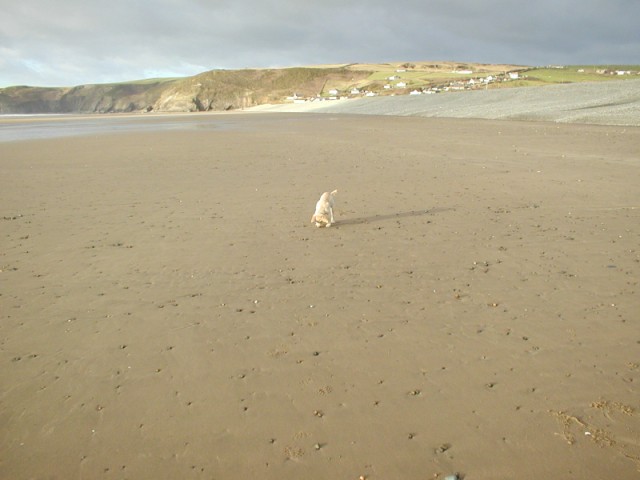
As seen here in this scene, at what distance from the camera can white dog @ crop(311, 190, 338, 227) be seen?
9.00 metres

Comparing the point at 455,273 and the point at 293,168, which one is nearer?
the point at 455,273

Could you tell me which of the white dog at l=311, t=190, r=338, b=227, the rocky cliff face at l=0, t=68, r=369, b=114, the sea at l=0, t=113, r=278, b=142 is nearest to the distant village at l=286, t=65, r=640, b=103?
the rocky cliff face at l=0, t=68, r=369, b=114

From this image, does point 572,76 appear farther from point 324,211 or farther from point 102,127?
point 324,211

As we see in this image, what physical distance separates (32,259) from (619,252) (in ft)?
31.9

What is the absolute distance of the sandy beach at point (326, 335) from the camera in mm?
3707

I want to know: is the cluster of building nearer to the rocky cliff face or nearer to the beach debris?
the rocky cliff face

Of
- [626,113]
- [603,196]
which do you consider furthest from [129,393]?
[626,113]

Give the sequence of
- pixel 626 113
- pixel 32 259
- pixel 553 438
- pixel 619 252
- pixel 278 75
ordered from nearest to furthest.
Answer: pixel 553 438, pixel 619 252, pixel 32 259, pixel 626 113, pixel 278 75

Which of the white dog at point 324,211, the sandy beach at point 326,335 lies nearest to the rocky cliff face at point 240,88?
the sandy beach at point 326,335

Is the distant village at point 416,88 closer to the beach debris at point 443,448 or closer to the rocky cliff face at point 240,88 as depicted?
the rocky cliff face at point 240,88

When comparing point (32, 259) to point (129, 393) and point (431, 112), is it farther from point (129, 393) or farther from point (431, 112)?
point (431, 112)

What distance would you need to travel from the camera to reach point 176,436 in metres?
3.91

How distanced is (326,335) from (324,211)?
4.03 metres

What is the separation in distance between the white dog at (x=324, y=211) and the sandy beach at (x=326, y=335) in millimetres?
179
